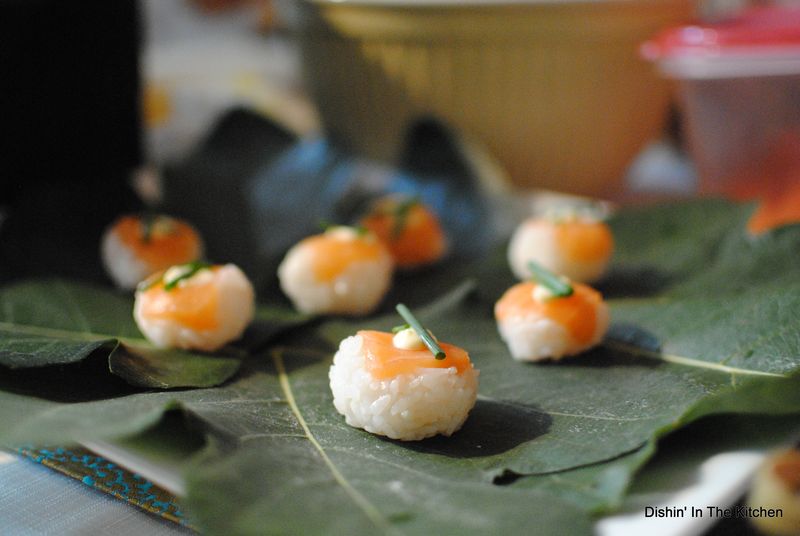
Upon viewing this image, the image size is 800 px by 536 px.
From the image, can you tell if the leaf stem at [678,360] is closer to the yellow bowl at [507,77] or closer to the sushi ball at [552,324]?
the sushi ball at [552,324]

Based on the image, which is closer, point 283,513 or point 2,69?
point 283,513

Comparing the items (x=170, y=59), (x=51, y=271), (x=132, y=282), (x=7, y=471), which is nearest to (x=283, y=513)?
(x=7, y=471)

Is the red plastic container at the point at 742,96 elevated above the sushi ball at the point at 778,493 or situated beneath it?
elevated above

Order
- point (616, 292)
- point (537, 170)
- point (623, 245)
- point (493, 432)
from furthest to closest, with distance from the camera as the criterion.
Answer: point (537, 170)
point (623, 245)
point (616, 292)
point (493, 432)

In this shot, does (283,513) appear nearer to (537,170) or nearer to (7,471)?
(7,471)

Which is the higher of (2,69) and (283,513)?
(2,69)

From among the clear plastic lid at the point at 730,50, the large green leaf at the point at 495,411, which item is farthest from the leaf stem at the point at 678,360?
the clear plastic lid at the point at 730,50
